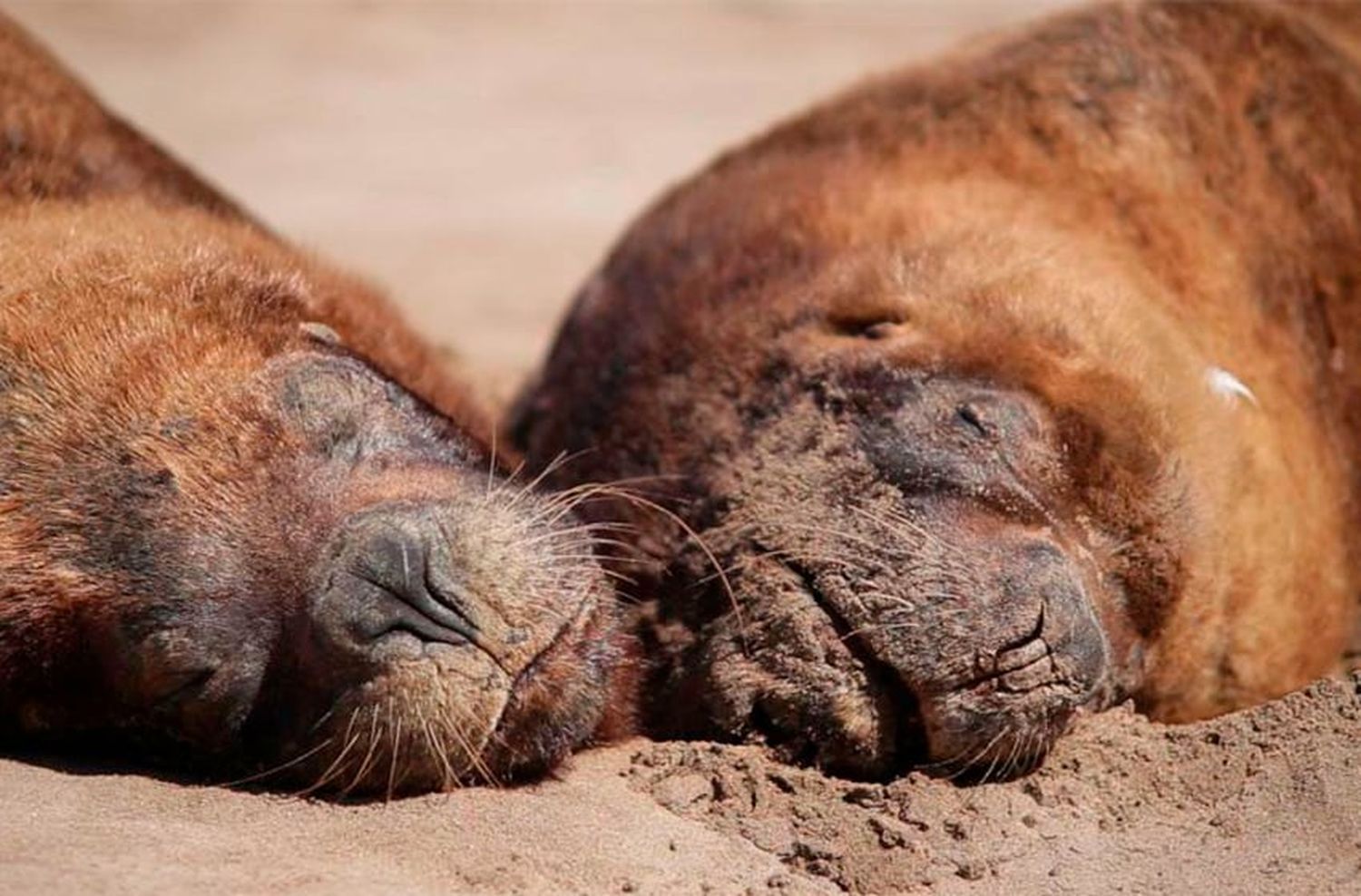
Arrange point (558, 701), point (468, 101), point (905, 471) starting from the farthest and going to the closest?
point (468, 101)
point (905, 471)
point (558, 701)

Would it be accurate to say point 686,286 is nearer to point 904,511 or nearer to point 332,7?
point 904,511

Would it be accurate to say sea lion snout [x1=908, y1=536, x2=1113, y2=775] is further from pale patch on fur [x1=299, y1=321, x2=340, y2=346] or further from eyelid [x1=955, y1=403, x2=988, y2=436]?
pale patch on fur [x1=299, y1=321, x2=340, y2=346]

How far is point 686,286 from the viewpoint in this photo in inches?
193

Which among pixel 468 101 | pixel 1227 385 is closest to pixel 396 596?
pixel 1227 385

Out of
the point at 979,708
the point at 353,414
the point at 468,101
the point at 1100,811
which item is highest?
the point at 468,101

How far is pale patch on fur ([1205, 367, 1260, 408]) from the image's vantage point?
4492 millimetres

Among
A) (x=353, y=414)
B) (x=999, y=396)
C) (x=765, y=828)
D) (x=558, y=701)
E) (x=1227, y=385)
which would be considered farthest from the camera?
(x=1227, y=385)

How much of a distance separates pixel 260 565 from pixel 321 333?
75 cm

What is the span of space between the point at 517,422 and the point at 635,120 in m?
6.27

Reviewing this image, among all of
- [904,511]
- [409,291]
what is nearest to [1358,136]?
[904,511]

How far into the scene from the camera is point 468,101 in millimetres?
11664

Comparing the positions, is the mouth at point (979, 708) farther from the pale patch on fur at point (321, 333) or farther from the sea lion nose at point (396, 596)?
the pale patch on fur at point (321, 333)

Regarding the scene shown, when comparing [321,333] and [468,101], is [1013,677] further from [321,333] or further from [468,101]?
[468,101]

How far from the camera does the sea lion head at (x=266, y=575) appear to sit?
3.54m
